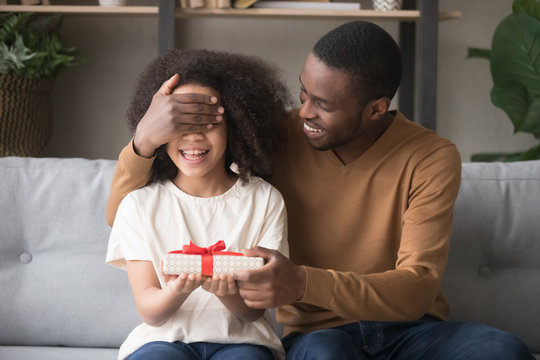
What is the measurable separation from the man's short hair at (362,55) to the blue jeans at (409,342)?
0.53m

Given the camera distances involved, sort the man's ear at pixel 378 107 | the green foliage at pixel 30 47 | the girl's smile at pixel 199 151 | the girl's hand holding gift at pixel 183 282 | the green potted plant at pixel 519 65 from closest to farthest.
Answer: the girl's hand holding gift at pixel 183 282, the girl's smile at pixel 199 151, the man's ear at pixel 378 107, the green foliage at pixel 30 47, the green potted plant at pixel 519 65

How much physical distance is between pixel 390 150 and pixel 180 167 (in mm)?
501

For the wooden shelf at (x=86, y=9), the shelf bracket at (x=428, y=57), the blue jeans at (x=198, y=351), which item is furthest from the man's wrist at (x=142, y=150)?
the shelf bracket at (x=428, y=57)

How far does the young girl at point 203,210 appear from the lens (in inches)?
51.1

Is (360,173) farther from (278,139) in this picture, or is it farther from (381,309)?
(381,309)

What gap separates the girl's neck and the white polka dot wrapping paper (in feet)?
0.96

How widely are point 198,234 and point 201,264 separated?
0.74 ft

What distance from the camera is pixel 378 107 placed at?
4.91ft

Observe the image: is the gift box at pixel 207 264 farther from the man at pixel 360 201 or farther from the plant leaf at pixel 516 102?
the plant leaf at pixel 516 102

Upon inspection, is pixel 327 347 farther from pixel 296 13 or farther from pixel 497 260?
pixel 296 13

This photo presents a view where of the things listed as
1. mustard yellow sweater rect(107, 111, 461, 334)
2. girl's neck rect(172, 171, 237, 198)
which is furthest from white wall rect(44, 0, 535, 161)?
girl's neck rect(172, 171, 237, 198)

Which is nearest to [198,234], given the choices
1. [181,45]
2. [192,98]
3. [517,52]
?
[192,98]

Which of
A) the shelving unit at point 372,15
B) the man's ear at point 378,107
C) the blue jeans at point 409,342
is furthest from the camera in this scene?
the shelving unit at point 372,15

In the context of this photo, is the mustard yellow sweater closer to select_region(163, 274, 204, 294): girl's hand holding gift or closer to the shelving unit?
select_region(163, 274, 204, 294): girl's hand holding gift
